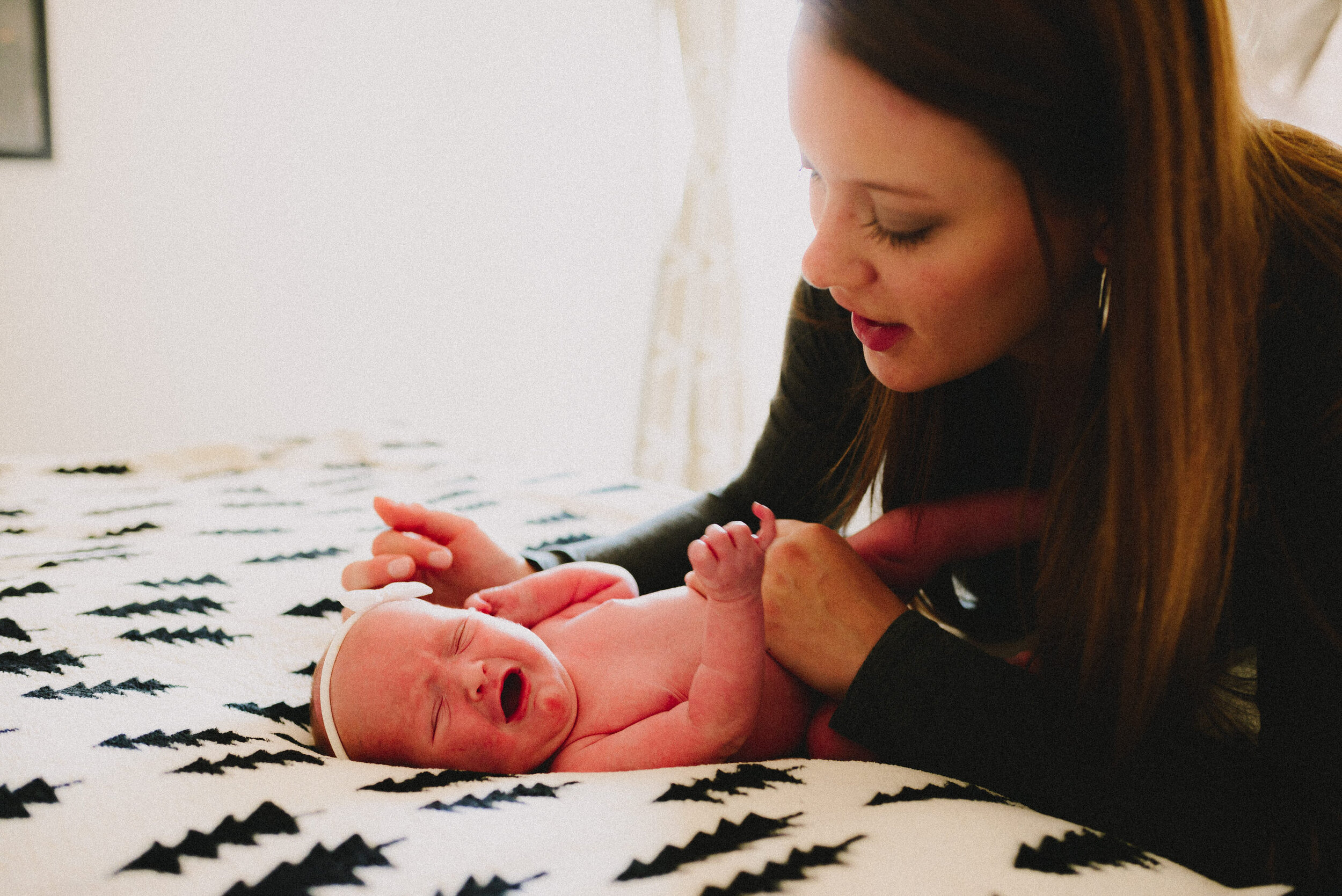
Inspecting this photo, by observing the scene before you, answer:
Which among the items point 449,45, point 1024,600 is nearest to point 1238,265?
point 1024,600

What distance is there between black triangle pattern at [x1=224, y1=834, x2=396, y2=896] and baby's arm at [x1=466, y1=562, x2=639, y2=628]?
0.45m

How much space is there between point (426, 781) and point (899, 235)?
611 mm

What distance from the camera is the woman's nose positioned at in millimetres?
780

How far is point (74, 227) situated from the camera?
110 inches

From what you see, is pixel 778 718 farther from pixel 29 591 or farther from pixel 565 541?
pixel 29 591

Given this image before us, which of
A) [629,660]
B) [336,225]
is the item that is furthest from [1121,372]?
[336,225]

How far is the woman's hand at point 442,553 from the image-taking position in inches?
41.8

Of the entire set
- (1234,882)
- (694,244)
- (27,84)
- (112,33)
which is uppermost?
(112,33)

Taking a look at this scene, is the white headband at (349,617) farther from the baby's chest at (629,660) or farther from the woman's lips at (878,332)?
the woman's lips at (878,332)

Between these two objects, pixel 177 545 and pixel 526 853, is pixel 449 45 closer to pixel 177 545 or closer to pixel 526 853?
pixel 177 545

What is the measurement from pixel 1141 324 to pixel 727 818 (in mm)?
501

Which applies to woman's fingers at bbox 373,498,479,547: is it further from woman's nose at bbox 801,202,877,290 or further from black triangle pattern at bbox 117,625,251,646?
woman's nose at bbox 801,202,877,290

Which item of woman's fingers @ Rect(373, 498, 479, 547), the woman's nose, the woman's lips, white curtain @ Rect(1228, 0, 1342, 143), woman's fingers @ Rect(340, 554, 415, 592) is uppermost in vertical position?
white curtain @ Rect(1228, 0, 1342, 143)

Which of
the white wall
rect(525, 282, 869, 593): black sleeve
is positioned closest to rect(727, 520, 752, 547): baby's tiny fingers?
rect(525, 282, 869, 593): black sleeve
